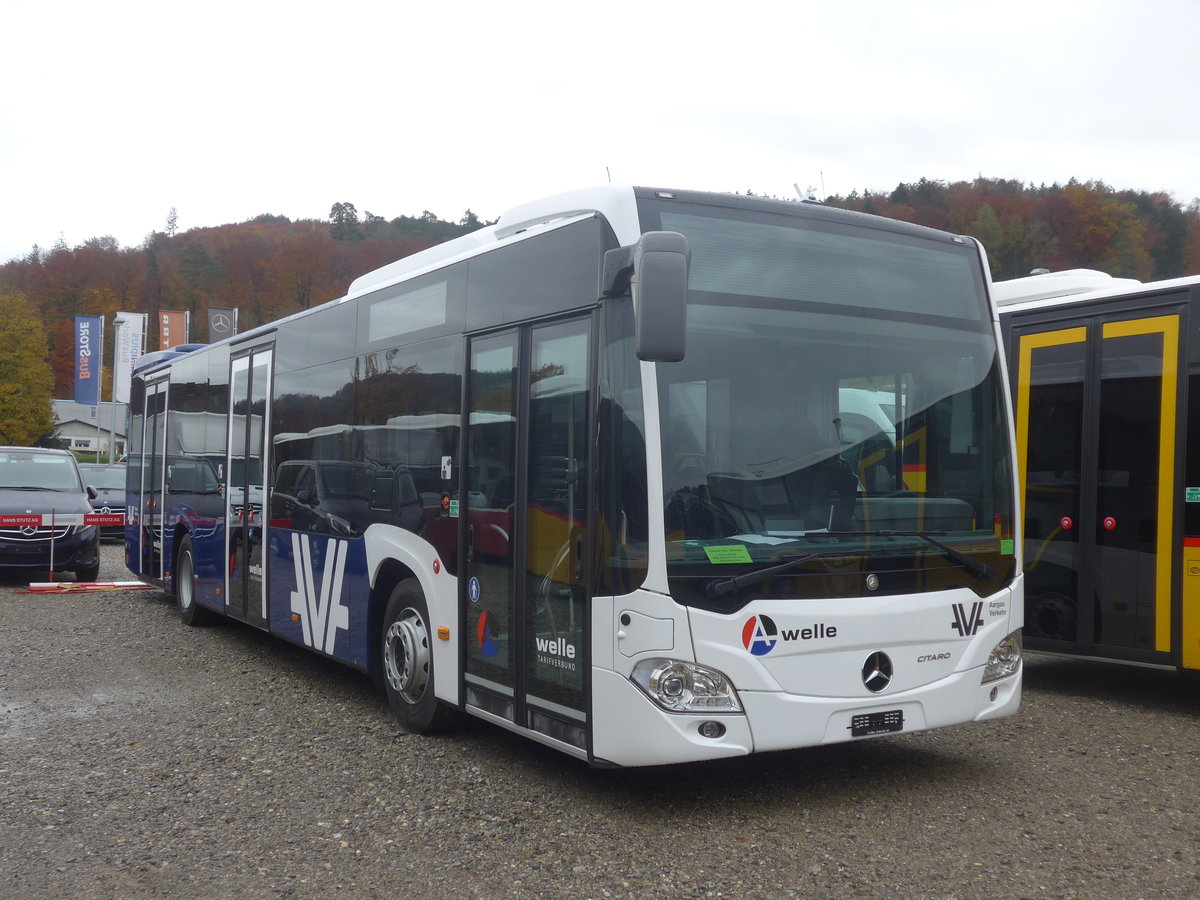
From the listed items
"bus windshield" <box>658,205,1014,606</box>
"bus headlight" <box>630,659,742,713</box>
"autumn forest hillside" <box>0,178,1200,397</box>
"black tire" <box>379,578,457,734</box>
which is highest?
"autumn forest hillside" <box>0,178,1200,397</box>

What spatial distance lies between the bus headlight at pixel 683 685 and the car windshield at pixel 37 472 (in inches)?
545

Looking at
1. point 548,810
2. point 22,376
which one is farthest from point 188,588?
point 22,376

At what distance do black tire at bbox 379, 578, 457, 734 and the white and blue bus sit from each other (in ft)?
0.08

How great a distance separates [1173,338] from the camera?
766cm

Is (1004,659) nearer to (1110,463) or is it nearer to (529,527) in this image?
(529,527)

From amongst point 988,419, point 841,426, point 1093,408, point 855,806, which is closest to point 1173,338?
point 1093,408

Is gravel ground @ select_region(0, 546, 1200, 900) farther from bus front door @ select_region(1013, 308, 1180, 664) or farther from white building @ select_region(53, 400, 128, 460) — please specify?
white building @ select_region(53, 400, 128, 460)

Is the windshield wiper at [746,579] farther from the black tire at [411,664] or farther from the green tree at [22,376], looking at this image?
the green tree at [22,376]

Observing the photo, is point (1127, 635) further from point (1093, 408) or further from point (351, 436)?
point (351, 436)

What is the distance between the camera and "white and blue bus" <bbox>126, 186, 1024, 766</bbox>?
491cm

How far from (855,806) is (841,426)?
1.79 m

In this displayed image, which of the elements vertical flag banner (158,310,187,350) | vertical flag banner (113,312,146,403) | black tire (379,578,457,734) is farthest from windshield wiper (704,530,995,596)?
vertical flag banner (158,310,187,350)

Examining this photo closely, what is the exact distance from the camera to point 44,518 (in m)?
15.4

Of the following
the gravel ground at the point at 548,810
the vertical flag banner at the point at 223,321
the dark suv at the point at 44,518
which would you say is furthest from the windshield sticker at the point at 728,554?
the vertical flag banner at the point at 223,321
